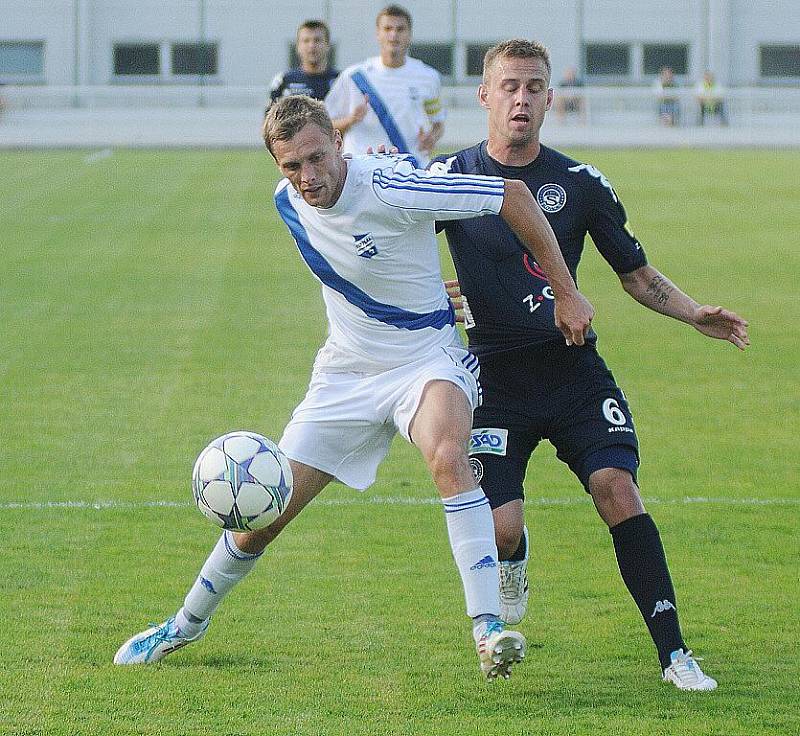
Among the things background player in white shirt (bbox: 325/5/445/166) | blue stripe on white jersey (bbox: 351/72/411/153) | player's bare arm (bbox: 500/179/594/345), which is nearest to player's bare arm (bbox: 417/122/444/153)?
background player in white shirt (bbox: 325/5/445/166)

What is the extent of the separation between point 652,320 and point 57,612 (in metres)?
8.19

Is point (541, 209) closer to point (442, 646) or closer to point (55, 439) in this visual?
point (442, 646)

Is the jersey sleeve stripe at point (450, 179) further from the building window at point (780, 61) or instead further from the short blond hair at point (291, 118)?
the building window at point (780, 61)

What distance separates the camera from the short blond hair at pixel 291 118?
4605 mm

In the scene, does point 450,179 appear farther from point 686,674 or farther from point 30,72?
point 30,72

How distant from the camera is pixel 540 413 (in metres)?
5.12

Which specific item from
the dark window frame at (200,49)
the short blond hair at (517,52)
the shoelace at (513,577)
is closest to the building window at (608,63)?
the dark window frame at (200,49)

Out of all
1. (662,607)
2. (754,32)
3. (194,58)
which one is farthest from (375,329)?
(754,32)

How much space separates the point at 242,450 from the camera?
475cm

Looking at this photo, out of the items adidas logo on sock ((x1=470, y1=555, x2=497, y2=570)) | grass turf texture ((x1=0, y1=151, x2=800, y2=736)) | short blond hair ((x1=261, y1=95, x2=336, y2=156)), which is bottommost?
grass turf texture ((x1=0, y1=151, x2=800, y2=736))

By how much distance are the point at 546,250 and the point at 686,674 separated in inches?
56.8

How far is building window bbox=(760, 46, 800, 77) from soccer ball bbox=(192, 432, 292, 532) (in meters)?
50.7

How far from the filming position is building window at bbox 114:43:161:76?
51.2 metres

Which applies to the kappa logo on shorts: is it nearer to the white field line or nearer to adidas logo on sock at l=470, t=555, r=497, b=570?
adidas logo on sock at l=470, t=555, r=497, b=570
